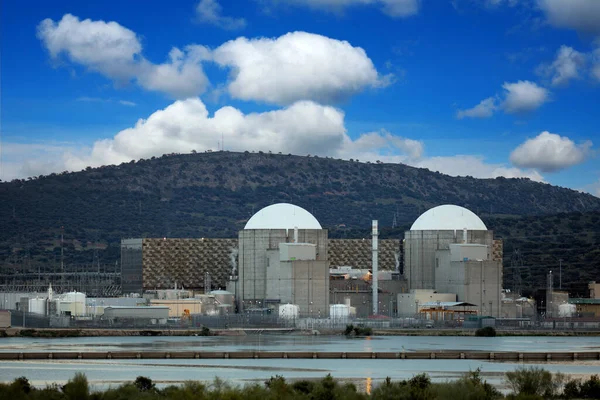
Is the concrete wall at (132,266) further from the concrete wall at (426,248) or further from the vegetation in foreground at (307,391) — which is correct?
the vegetation in foreground at (307,391)

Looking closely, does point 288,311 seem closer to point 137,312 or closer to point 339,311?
point 339,311

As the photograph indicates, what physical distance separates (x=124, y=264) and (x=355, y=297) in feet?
85.4

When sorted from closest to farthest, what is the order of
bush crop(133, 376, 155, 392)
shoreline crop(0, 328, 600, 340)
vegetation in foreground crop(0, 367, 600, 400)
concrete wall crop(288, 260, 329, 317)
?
1. vegetation in foreground crop(0, 367, 600, 400)
2. bush crop(133, 376, 155, 392)
3. shoreline crop(0, 328, 600, 340)
4. concrete wall crop(288, 260, 329, 317)

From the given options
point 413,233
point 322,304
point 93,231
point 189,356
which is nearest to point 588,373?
point 189,356

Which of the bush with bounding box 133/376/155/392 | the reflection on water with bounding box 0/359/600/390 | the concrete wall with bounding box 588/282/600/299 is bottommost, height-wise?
the reflection on water with bounding box 0/359/600/390

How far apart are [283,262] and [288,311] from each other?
4.98 m

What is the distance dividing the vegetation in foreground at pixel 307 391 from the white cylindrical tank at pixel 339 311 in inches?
2588

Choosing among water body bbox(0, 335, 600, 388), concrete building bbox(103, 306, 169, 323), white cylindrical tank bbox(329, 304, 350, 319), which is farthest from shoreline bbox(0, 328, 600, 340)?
A: water body bbox(0, 335, 600, 388)

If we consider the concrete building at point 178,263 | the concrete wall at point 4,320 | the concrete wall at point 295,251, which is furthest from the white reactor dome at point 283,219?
the concrete wall at point 4,320

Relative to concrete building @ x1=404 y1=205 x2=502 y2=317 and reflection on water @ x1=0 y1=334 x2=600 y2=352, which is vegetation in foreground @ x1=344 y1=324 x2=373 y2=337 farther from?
concrete building @ x1=404 y1=205 x2=502 y2=317

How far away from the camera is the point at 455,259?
106938mm

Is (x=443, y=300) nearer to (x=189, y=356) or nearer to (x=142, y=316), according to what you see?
(x=142, y=316)

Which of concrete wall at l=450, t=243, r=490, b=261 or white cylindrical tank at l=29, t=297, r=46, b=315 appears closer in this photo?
white cylindrical tank at l=29, t=297, r=46, b=315

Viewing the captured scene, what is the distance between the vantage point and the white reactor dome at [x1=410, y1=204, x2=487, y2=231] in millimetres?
111188
